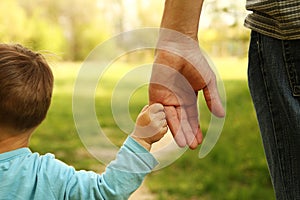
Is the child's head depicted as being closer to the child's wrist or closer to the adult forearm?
the child's wrist

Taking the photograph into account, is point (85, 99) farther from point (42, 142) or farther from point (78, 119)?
point (42, 142)

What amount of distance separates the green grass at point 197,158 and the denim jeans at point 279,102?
76.0 inches

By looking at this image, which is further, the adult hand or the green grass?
the green grass

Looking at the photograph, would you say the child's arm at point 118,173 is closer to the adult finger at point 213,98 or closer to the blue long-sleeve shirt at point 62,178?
the blue long-sleeve shirt at point 62,178

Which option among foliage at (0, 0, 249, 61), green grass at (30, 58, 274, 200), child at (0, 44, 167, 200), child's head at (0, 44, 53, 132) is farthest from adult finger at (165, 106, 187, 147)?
foliage at (0, 0, 249, 61)

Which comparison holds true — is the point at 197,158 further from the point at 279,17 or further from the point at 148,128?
the point at 279,17

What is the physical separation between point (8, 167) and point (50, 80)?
11.2 inches

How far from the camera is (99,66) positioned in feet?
6.59

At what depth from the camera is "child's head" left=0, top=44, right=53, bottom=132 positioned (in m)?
1.80

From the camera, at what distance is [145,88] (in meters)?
7.81

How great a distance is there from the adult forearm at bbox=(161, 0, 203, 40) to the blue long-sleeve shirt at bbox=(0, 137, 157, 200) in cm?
41

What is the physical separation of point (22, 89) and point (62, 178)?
0.27 meters

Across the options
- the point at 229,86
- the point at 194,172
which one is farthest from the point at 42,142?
the point at 229,86

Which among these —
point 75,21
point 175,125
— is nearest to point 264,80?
point 175,125
